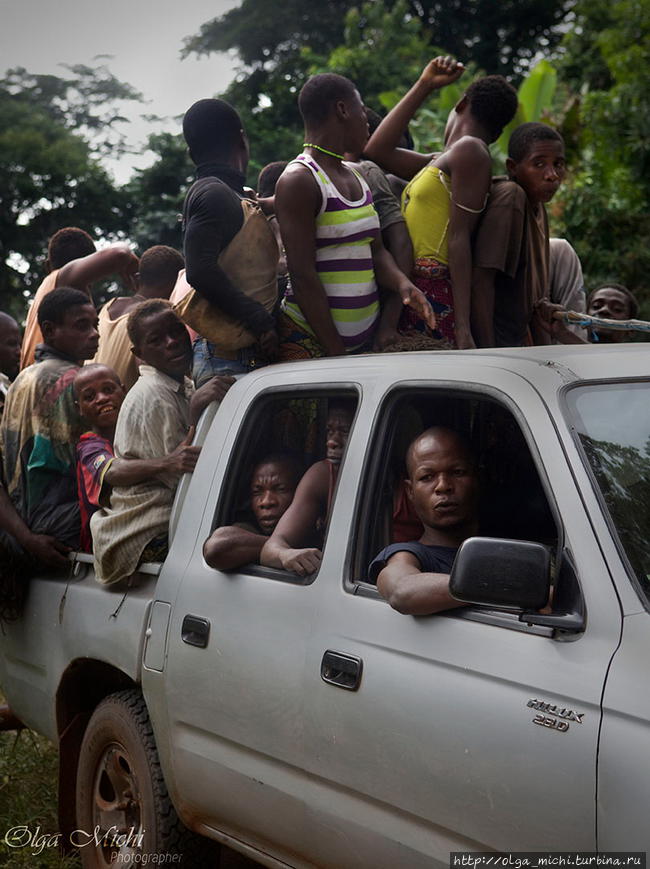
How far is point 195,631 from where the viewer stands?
338cm

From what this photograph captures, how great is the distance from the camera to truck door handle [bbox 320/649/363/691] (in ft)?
9.11

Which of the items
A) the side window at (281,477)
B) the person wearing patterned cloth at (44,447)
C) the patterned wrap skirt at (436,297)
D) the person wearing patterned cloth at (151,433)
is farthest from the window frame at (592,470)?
the person wearing patterned cloth at (44,447)

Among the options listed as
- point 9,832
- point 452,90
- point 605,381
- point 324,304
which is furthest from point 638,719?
point 452,90

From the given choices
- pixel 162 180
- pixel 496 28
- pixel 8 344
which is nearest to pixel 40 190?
pixel 162 180

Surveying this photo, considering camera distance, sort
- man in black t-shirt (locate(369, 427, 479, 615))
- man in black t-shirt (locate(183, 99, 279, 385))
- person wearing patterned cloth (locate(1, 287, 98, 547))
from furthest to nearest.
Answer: person wearing patterned cloth (locate(1, 287, 98, 547)), man in black t-shirt (locate(183, 99, 279, 385)), man in black t-shirt (locate(369, 427, 479, 615))

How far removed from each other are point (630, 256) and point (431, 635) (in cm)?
1159

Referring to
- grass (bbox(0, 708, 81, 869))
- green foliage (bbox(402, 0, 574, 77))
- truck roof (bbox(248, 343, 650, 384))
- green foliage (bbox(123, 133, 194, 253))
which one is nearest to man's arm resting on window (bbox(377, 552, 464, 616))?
truck roof (bbox(248, 343, 650, 384))

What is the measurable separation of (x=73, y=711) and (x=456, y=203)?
2.42 m

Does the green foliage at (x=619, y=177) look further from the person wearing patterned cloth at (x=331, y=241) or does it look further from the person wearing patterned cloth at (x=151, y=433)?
the person wearing patterned cloth at (x=151, y=433)

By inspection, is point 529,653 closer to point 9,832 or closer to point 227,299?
point 227,299

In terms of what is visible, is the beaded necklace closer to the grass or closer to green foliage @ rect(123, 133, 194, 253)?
the grass

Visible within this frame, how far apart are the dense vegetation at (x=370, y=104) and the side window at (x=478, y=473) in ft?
34.0

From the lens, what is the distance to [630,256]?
13.4 meters

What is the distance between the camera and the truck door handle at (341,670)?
2.78 meters
